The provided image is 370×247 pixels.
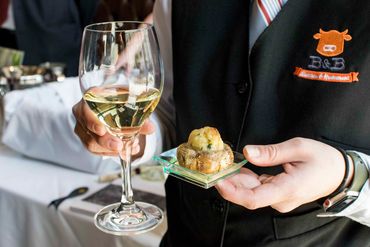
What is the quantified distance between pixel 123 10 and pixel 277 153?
227 centimetres

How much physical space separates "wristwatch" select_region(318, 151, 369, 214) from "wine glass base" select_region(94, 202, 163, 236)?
234 millimetres

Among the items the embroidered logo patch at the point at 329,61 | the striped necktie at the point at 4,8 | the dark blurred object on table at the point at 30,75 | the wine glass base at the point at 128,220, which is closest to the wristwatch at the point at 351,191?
the embroidered logo patch at the point at 329,61

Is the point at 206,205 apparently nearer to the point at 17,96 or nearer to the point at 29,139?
the point at 29,139

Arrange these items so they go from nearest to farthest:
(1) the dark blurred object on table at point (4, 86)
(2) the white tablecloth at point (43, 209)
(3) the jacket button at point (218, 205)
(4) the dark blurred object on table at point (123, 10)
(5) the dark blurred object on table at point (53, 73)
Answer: (3) the jacket button at point (218, 205), (2) the white tablecloth at point (43, 209), (1) the dark blurred object on table at point (4, 86), (5) the dark blurred object on table at point (53, 73), (4) the dark blurred object on table at point (123, 10)

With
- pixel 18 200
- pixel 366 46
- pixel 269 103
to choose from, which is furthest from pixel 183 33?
pixel 18 200

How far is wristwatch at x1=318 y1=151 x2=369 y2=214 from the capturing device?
570 mm

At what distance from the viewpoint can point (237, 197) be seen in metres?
0.53

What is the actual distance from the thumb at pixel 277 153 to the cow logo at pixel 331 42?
19cm

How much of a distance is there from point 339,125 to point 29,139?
0.96 metres

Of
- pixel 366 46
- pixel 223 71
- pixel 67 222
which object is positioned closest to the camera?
pixel 366 46

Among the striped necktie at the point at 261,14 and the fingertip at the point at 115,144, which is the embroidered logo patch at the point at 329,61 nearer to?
the striped necktie at the point at 261,14

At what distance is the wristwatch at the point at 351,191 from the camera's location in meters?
0.57

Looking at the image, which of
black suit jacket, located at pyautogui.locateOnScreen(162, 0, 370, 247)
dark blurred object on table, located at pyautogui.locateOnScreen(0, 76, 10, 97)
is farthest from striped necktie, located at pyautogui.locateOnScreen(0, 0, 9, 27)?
black suit jacket, located at pyautogui.locateOnScreen(162, 0, 370, 247)

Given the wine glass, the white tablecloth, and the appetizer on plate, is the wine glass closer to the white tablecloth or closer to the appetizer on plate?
the appetizer on plate
